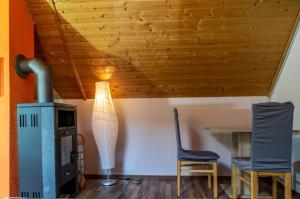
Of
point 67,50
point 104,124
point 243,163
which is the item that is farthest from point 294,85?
point 67,50

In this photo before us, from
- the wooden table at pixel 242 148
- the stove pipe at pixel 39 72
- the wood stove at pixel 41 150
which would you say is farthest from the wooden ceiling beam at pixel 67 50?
the wooden table at pixel 242 148

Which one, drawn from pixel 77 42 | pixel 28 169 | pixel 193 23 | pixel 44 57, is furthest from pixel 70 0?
pixel 28 169

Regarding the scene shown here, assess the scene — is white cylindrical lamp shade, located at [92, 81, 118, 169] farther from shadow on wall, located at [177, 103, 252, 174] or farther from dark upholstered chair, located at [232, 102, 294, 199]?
dark upholstered chair, located at [232, 102, 294, 199]

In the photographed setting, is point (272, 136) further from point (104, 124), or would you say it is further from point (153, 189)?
point (104, 124)

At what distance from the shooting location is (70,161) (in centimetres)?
273

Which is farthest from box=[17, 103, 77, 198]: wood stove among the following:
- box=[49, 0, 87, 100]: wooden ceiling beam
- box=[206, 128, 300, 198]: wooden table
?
box=[206, 128, 300, 198]: wooden table

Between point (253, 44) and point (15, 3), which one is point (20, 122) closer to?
point (15, 3)

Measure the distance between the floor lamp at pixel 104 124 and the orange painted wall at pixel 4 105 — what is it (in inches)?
42.9

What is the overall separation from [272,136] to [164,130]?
69.3 inches

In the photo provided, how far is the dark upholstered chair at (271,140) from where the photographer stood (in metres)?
2.28

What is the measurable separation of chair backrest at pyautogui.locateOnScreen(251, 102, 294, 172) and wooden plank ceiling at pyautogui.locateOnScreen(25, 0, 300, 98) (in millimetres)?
1134

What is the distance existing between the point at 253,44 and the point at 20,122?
2721 millimetres

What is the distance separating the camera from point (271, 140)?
7.59 ft

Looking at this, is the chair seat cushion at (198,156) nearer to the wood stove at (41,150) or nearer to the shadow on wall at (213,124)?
the shadow on wall at (213,124)
